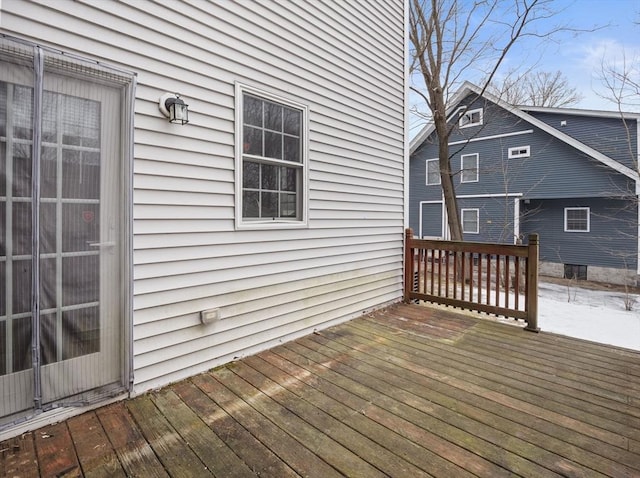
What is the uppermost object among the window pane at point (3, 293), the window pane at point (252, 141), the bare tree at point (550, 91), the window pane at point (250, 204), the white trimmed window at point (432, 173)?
the bare tree at point (550, 91)

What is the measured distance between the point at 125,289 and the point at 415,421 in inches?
79.8

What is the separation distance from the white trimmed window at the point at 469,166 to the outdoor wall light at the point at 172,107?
13.7 m

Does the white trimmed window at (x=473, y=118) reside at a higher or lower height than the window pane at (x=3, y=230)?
higher

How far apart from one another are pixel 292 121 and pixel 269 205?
914 millimetres

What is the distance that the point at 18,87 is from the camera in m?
1.78

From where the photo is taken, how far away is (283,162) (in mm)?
3350

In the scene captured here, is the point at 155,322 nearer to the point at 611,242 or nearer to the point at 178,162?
the point at 178,162

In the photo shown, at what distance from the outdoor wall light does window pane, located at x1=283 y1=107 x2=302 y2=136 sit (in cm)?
117

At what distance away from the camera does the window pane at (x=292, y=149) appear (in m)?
3.41

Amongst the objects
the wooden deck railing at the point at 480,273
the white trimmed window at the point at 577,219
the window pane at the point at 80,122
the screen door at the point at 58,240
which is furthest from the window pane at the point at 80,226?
the white trimmed window at the point at 577,219

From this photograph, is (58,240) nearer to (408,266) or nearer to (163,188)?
(163,188)

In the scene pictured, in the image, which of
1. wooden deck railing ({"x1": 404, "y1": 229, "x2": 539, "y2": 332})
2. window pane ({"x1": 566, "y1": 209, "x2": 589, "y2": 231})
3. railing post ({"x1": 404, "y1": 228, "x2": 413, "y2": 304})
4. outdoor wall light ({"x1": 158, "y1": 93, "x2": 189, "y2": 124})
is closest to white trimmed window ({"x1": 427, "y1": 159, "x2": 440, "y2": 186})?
window pane ({"x1": 566, "y1": 209, "x2": 589, "y2": 231})

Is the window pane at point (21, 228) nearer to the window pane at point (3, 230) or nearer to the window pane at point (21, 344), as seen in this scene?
the window pane at point (3, 230)

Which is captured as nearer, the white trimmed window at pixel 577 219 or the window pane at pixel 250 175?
the window pane at pixel 250 175
